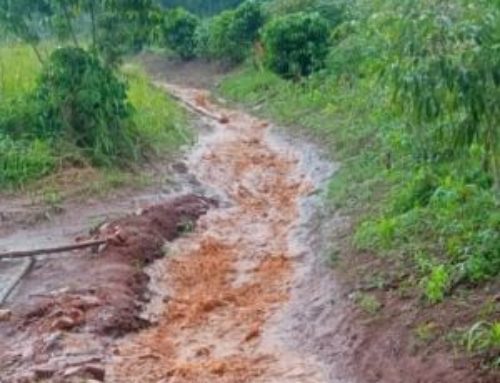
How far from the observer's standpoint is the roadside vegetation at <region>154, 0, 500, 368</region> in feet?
18.0

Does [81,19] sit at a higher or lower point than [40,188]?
higher

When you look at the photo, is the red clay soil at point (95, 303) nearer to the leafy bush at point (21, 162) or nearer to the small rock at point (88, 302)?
the small rock at point (88, 302)

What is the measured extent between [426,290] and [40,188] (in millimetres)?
5953

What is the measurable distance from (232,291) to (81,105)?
491 cm

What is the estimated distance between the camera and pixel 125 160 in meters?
12.2

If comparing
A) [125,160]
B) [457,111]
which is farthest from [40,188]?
[457,111]

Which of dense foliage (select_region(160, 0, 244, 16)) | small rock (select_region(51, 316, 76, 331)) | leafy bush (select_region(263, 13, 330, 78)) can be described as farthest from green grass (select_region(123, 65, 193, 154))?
dense foliage (select_region(160, 0, 244, 16))

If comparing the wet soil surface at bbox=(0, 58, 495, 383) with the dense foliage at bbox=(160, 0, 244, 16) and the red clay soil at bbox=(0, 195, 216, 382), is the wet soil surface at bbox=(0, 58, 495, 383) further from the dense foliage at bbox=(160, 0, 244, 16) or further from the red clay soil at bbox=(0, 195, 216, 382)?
the dense foliage at bbox=(160, 0, 244, 16)

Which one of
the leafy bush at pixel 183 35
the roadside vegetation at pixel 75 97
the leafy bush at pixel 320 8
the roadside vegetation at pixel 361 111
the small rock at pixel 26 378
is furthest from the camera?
the leafy bush at pixel 183 35

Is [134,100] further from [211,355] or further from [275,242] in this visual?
[211,355]

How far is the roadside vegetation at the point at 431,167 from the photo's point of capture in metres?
5.48

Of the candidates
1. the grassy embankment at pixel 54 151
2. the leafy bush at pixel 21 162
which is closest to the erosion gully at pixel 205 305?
the grassy embankment at pixel 54 151

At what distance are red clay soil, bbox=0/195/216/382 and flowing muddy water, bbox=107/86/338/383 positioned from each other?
17cm

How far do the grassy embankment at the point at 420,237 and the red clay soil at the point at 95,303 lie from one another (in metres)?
1.83
